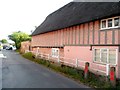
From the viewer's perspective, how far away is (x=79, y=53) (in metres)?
18.2

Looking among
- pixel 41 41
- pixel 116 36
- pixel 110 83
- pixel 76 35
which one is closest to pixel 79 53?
pixel 76 35

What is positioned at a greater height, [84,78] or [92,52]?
[92,52]

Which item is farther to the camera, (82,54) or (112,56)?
(82,54)

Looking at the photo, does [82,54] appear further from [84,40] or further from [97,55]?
[97,55]

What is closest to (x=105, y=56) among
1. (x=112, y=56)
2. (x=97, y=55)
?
(x=112, y=56)

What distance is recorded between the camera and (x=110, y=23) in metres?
14.4

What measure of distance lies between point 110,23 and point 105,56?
7.68ft

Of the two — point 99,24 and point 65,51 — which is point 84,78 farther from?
point 65,51

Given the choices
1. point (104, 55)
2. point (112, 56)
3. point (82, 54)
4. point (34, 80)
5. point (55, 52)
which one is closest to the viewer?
point (34, 80)

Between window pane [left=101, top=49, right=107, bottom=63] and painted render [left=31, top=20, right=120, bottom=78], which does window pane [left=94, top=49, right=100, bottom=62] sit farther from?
window pane [left=101, top=49, right=107, bottom=63]

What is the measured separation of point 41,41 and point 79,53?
1496 cm

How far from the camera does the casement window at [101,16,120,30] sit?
13.8 meters

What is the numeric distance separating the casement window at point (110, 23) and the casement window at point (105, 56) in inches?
63.8

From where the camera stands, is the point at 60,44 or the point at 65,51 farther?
the point at 60,44
